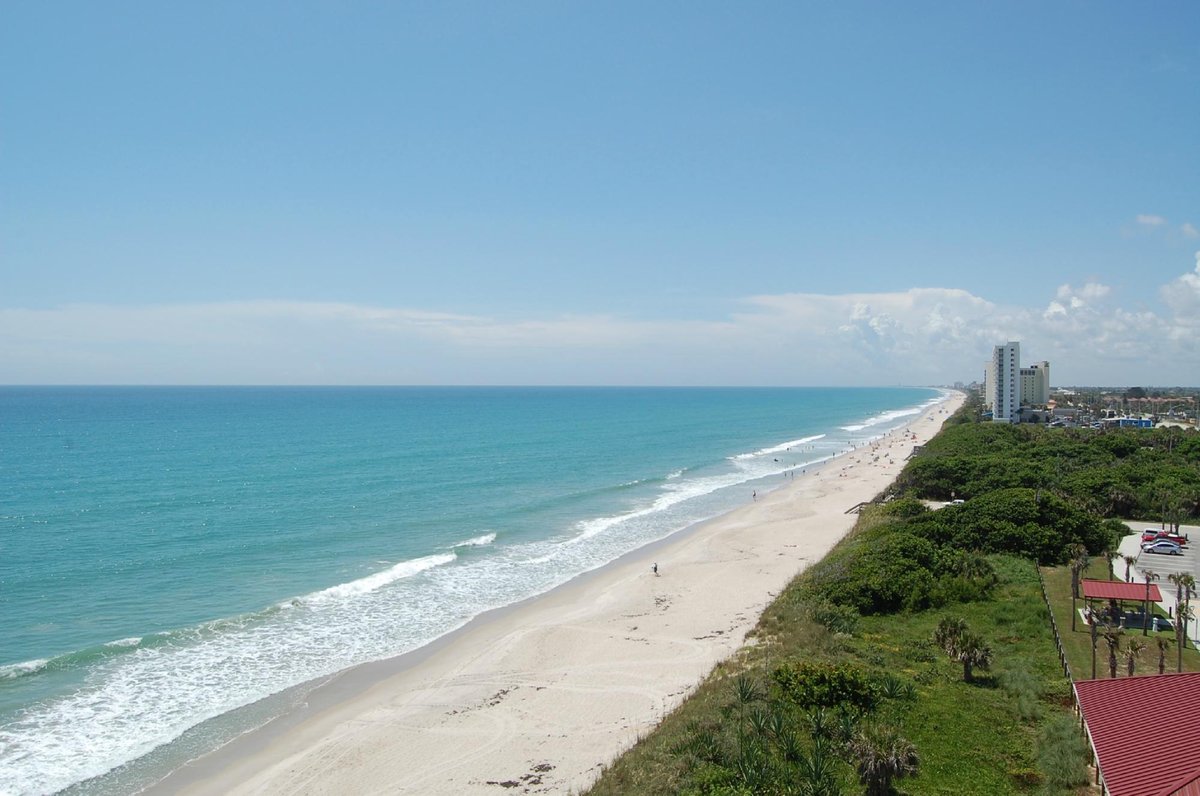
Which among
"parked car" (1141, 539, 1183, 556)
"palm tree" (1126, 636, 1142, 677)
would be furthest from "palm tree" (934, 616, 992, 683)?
"parked car" (1141, 539, 1183, 556)

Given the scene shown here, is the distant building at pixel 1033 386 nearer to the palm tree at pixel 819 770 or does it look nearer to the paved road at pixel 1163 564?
the paved road at pixel 1163 564

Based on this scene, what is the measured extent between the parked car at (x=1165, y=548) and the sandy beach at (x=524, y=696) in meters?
15.5

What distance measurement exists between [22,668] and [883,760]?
2679 centimetres

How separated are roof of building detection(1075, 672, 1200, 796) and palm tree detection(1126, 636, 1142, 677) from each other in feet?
12.1

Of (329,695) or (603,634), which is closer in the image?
(329,695)

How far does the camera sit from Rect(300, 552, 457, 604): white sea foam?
1304 inches

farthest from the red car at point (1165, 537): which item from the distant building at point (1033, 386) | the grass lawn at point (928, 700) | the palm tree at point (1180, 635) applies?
the distant building at point (1033, 386)

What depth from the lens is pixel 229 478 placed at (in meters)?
65.0

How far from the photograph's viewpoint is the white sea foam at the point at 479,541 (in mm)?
43156

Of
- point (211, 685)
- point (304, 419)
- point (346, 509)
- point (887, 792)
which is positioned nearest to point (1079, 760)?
point (887, 792)

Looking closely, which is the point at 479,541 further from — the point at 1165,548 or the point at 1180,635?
the point at 1165,548

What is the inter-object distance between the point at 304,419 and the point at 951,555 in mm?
137786

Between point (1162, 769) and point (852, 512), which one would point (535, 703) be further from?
point (852, 512)

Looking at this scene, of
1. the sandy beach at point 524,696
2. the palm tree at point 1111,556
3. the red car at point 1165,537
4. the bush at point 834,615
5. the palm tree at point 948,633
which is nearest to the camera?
the sandy beach at point 524,696
